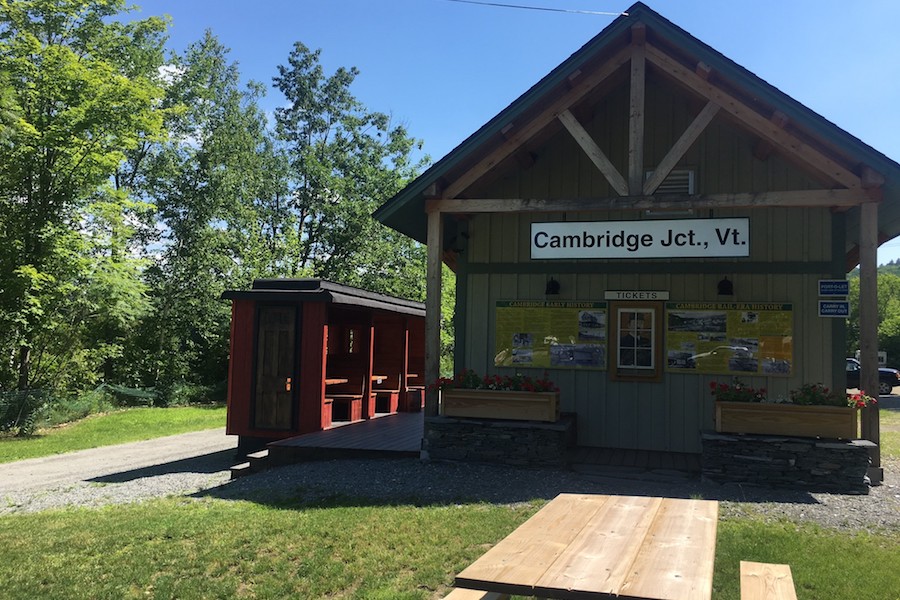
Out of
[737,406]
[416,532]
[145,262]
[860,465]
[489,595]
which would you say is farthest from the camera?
[145,262]

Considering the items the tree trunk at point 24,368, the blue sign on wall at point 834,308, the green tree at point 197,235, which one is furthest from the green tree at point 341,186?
the blue sign on wall at point 834,308

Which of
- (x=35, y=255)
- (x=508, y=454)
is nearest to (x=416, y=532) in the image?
(x=508, y=454)

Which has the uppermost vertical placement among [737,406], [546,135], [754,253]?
[546,135]

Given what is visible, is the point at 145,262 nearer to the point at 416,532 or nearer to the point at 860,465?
the point at 416,532

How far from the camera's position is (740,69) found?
7797 mm

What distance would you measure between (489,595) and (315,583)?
5.53 ft

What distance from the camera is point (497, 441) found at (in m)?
8.39

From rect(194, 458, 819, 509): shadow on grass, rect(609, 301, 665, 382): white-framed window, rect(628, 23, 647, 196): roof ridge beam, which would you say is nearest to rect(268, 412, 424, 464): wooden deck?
rect(194, 458, 819, 509): shadow on grass

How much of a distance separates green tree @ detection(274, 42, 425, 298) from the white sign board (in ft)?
71.3

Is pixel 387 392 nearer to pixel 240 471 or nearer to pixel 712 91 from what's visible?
pixel 240 471

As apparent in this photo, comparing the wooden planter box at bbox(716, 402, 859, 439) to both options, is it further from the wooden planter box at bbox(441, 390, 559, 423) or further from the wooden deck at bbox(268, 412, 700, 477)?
the wooden planter box at bbox(441, 390, 559, 423)

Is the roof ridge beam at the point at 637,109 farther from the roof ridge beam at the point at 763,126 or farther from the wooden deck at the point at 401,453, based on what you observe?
the wooden deck at the point at 401,453

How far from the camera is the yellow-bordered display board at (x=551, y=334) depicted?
9.72 meters

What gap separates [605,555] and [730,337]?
23.7 feet
